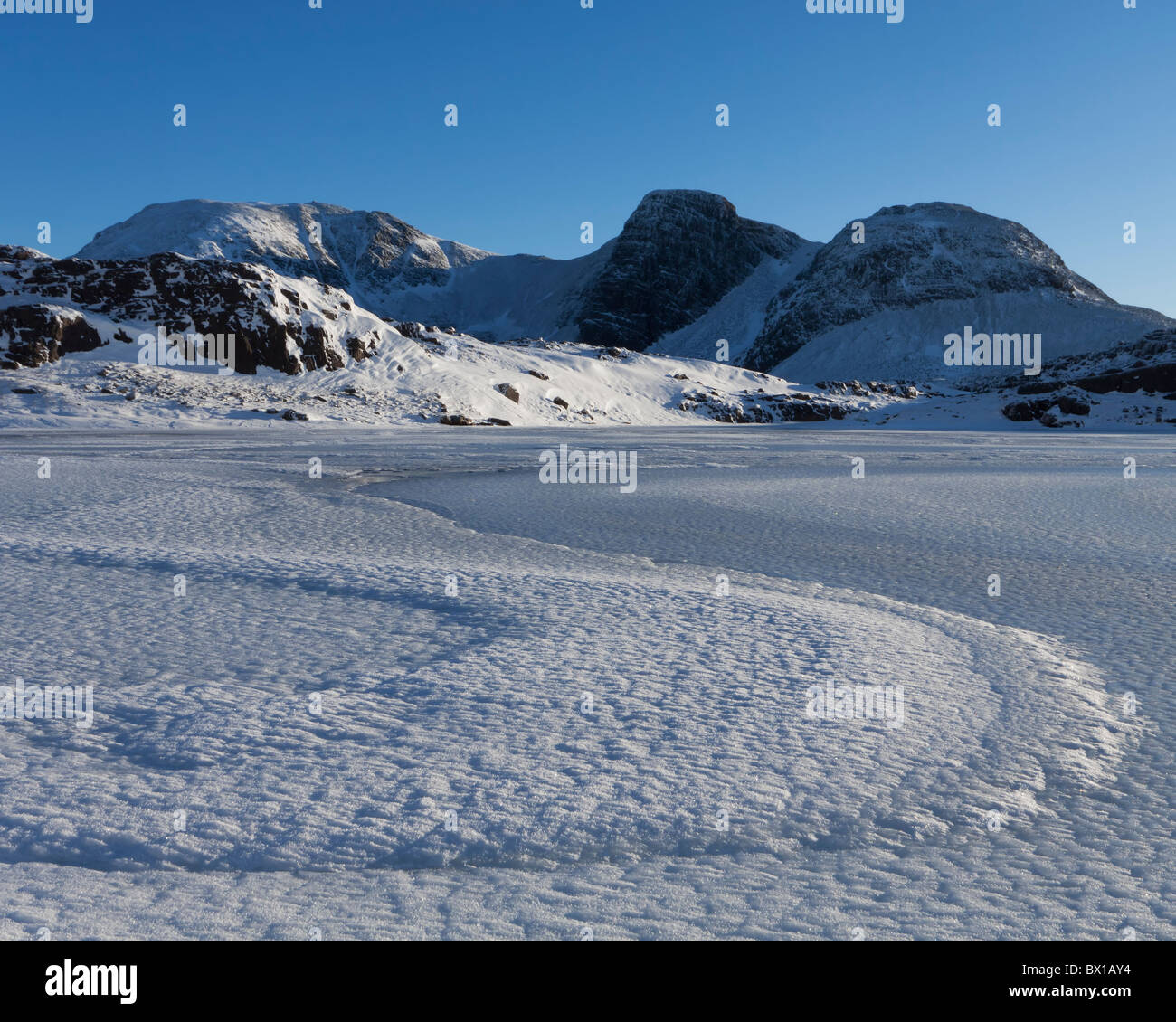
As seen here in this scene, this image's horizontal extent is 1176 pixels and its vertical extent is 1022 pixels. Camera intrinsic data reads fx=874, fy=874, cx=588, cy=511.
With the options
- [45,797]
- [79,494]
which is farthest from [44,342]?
[45,797]

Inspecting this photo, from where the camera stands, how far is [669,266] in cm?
13388

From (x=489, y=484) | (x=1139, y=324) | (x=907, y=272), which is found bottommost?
(x=489, y=484)

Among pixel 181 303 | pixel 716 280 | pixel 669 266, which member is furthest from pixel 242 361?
pixel 716 280

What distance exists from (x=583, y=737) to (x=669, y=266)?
5339 inches

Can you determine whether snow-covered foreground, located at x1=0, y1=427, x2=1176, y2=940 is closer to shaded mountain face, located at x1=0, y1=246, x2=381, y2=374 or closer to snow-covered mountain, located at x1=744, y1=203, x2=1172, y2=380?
shaded mountain face, located at x1=0, y1=246, x2=381, y2=374

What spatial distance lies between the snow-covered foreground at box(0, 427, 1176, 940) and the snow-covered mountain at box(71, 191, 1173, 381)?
240 ft

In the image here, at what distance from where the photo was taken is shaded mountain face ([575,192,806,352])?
424 feet

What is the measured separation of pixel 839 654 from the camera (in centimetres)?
584

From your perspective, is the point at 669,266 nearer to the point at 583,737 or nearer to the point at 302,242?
the point at 302,242

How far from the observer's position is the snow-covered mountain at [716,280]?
9644 centimetres

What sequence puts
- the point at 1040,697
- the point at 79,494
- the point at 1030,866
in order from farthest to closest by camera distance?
the point at 79,494 → the point at 1040,697 → the point at 1030,866

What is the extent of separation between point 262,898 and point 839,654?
13.0 feet

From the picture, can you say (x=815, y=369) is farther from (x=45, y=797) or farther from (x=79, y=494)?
(x=45, y=797)

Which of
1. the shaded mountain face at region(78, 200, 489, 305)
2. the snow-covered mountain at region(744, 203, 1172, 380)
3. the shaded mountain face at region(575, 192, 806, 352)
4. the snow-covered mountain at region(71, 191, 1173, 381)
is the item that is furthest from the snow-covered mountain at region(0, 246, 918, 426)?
the shaded mountain face at region(78, 200, 489, 305)
